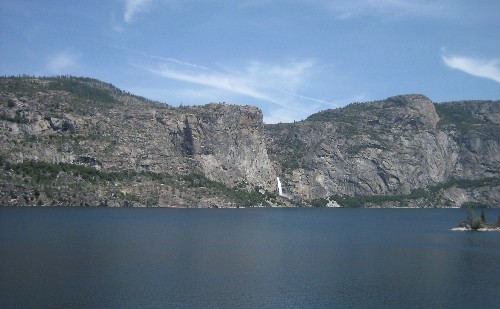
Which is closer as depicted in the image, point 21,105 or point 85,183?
point 85,183

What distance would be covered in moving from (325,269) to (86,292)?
103 feet

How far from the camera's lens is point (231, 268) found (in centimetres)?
6788

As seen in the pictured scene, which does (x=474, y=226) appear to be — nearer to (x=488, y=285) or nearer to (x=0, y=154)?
(x=488, y=285)

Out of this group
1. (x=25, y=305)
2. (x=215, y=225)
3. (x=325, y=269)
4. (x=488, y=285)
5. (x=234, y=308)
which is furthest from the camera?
(x=215, y=225)

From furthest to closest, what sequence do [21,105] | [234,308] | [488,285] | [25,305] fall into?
[21,105] → [488,285] → [234,308] → [25,305]

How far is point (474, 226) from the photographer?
135125 mm

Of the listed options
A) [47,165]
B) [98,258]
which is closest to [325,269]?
[98,258]

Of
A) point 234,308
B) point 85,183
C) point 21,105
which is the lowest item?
point 234,308

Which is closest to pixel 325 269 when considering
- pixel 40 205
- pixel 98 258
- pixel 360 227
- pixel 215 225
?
pixel 98 258

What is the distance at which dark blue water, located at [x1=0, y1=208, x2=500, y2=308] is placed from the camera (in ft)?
169

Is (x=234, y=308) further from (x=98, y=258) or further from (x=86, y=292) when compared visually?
(x=98, y=258)

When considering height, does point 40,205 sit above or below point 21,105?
below

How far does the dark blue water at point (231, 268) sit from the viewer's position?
51531 mm

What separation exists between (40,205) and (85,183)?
19.0 meters
